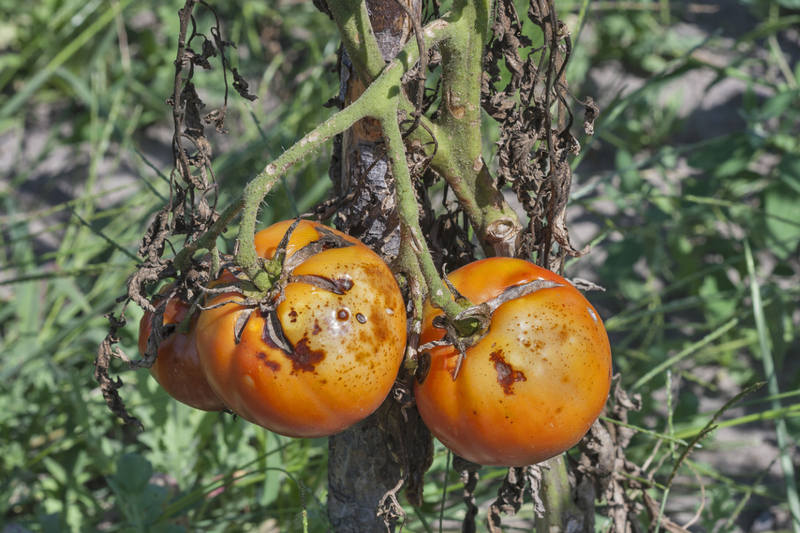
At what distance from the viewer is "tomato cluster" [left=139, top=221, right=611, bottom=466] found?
2.19 feet

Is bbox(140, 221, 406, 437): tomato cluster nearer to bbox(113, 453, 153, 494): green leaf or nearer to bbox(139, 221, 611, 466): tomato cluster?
bbox(139, 221, 611, 466): tomato cluster

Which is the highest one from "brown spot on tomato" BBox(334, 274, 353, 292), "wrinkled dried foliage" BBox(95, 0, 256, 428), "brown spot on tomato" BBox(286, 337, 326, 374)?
"wrinkled dried foliage" BBox(95, 0, 256, 428)

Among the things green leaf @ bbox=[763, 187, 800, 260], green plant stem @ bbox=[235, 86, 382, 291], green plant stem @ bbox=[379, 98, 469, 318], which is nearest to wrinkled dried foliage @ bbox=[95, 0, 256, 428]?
green plant stem @ bbox=[235, 86, 382, 291]

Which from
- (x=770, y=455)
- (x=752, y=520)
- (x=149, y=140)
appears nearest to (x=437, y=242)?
(x=752, y=520)

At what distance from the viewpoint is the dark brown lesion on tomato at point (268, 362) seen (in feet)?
2.18

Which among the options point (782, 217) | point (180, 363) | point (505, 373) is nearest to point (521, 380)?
point (505, 373)

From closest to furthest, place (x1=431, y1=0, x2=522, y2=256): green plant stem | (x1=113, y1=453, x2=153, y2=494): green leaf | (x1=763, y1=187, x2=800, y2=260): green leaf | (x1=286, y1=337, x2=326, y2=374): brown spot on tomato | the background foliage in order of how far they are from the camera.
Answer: (x1=286, y1=337, x2=326, y2=374): brown spot on tomato, (x1=431, y1=0, x2=522, y2=256): green plant stem, (x1=113, y1=453, x2=153, y2=494): green leaf, the background foliage, (x1=763, y1=187, x2=800, y2=260): green leaf

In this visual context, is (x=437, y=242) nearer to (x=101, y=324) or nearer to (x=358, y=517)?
(x=358, y=517)

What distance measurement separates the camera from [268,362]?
67 cm

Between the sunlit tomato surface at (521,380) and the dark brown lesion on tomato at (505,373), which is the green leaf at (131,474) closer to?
the sunlit tomato surface at (521,380)

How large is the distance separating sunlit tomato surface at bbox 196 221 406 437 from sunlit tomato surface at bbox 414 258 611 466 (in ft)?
0.23

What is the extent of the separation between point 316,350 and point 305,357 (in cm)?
1

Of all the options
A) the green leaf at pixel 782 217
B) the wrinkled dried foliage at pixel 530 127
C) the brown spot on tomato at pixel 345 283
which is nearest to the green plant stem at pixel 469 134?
the wrinkled dried foliage at pixel 530 127

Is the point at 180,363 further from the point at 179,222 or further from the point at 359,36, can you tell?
the point at 359,36
